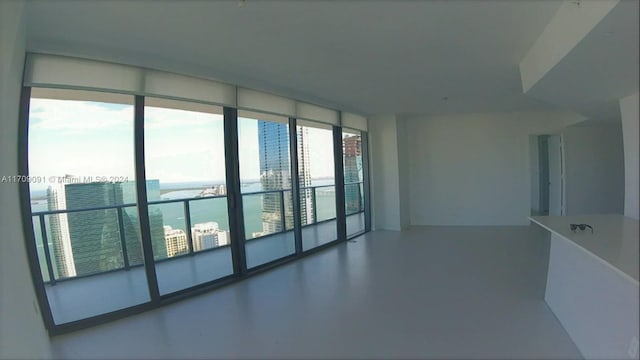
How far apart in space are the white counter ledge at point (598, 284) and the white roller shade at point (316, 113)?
3642mm

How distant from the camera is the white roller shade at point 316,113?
4965 mm

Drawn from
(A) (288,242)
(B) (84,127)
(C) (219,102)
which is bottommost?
(A) (288,242)

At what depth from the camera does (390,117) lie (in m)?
6.83

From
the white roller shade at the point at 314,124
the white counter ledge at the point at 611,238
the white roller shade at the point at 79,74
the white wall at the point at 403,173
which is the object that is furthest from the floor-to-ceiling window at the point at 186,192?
the white wall at the point at 403,173

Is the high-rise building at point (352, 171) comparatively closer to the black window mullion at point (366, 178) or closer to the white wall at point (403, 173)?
the black window mullion at point (366, 178)

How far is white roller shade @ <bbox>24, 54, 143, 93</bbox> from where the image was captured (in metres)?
2.51

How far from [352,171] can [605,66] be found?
5.06 m

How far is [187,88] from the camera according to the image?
3.38m

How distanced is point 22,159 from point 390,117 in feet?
20.2

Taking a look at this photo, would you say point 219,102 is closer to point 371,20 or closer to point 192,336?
point 371,20

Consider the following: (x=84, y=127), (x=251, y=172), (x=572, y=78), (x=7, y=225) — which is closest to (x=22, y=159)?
(x=84, y=127)

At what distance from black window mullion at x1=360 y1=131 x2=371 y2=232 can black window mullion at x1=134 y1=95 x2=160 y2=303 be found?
15.5 feet

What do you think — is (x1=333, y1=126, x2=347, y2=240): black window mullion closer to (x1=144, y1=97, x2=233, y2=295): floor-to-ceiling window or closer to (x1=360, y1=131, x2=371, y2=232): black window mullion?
(x1=360, y1=131, x2=371, y2=232): black window mullion

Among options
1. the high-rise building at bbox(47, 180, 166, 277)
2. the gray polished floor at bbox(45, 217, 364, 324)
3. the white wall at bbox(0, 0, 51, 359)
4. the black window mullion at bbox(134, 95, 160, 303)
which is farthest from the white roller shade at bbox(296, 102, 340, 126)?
the white wall at bbox(0, 0, 51, 359)
